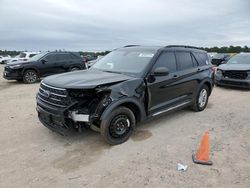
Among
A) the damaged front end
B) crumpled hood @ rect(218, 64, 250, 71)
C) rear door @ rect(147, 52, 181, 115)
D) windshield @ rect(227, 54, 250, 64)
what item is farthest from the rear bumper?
the damaged front end

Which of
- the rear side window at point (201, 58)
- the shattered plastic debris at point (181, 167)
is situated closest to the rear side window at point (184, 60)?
the rear side window at point (201, 58)

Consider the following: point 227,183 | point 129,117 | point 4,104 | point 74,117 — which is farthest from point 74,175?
point 4,104

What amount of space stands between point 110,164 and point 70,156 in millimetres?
733

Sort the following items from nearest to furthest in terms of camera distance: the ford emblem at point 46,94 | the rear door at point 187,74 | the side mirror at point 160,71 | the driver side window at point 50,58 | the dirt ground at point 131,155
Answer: the dirt ground at point 131,155 → the ford emblem at point 46,94 → the side mirror at point 160,71 → the rear door at point 187,74 → the driver side window at point 50,58

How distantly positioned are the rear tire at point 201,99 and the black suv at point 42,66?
849 cm

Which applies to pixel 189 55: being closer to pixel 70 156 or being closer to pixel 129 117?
pixel 129 117

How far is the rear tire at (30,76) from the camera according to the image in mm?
12188

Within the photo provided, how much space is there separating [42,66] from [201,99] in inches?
343

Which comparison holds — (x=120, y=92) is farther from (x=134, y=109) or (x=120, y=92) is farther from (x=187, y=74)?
(x=187, y=74)

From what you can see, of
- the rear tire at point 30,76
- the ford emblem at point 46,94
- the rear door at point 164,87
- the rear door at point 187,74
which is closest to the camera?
the ford emblem at point 46,94

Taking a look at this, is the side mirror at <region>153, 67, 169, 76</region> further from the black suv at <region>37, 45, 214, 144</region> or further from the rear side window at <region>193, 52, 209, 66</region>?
the rear side window at <region>193, 52, 209, 66</region>

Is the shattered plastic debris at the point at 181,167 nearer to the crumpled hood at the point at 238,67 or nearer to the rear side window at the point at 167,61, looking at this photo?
the rear side window at the point at 167,61

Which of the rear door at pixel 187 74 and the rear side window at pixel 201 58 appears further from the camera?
the rear side window at pixel 201 58

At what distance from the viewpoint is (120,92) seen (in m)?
4.32
